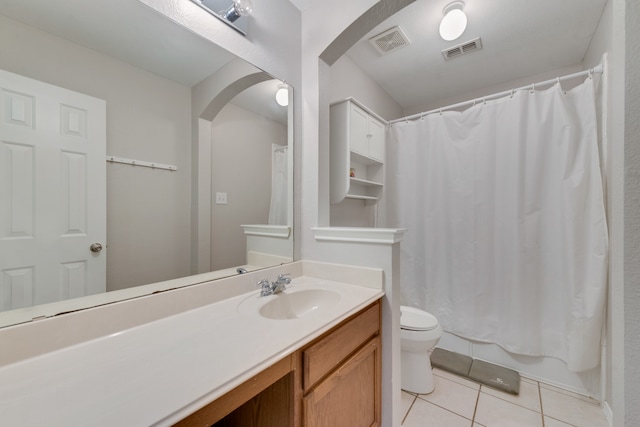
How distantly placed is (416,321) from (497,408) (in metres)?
0.66

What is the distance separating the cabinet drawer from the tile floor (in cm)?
81

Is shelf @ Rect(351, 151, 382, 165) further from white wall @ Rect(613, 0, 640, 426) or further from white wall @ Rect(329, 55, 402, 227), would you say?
white wall @ Rect(613, 0, 640, 426)

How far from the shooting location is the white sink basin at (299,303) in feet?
3.62

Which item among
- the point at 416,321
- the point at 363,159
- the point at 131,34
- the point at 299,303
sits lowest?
the point at 416,321

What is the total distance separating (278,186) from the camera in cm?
145

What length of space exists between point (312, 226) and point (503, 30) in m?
2.01

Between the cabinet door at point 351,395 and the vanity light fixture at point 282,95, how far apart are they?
1330 mm

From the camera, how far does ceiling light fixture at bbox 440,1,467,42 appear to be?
1534 mm

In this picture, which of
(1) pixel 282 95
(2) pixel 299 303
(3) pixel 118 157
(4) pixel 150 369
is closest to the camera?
(4) pixel 150 369

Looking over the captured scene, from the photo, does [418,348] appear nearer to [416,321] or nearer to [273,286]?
[416,321]

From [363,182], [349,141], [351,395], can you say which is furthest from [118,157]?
[363,182]

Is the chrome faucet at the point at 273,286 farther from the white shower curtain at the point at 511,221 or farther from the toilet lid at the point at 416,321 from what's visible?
the white shower curtain at the point at 511,221

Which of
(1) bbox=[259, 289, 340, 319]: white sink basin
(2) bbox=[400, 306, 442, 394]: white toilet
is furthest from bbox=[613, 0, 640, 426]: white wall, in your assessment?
(2) bbox=[400, 306, 442, 394]: white toilet

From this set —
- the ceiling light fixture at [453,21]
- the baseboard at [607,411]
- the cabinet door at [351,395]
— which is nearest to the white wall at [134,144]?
the cabinet door at [351,395]
